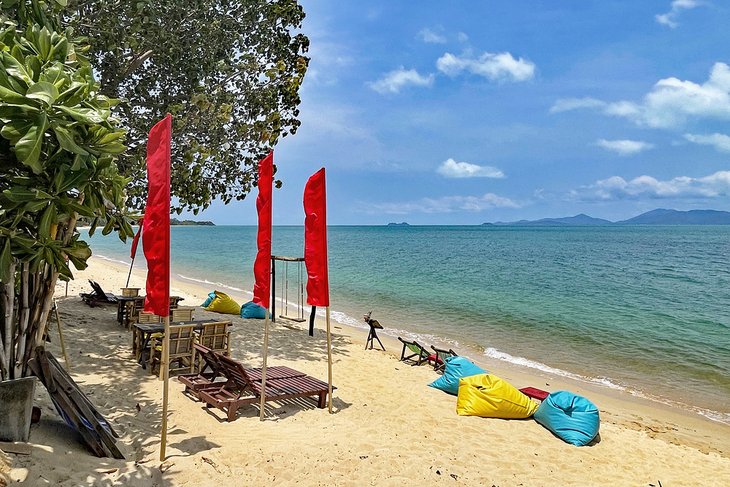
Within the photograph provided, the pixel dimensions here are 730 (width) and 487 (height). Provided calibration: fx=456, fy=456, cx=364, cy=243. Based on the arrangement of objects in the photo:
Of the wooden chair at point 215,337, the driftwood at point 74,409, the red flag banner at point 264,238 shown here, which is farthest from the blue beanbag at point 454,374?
the driftwood at point 74,409

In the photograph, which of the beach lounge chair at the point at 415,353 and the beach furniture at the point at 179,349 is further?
the beach lounge chair at the point at 415,353

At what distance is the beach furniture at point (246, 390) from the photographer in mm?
6895

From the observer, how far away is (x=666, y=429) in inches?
369

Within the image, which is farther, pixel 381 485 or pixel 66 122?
pixel 381 485

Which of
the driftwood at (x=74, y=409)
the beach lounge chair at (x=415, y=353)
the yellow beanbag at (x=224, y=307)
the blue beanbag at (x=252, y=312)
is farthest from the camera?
the yellow beanbag at (x=224, y=307)

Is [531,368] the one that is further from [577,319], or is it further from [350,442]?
[577,319]

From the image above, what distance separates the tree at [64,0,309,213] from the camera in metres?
10.9

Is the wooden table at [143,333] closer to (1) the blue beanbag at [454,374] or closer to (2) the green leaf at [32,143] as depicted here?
(1) the blue beanbag at [454,374]

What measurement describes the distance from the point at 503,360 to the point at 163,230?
12130 mm

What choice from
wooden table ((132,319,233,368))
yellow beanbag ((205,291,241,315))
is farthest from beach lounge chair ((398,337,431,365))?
yellow beanbag ((205,291,241,315))

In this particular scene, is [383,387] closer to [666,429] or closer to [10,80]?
[666,429]

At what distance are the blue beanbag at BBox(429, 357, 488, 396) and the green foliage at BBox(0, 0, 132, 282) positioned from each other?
7417 mm

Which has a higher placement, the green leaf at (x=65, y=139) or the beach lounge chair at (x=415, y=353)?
the green leaf at (x=65, y=139)

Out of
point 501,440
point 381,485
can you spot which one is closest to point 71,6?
point 381,485
